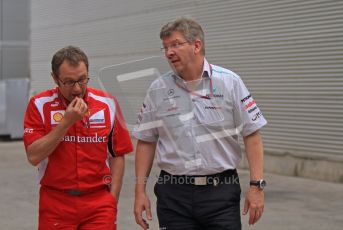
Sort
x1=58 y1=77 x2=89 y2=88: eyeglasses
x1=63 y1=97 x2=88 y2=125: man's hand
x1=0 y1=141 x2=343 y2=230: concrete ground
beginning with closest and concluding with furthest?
x1=63 y1=97 x2=88 y2=125: man's hand → x1=58 y1=77 x2=89 y2=88: eyeglasses → x1=0 y1=141 x2=343 y2=230: concrete ground

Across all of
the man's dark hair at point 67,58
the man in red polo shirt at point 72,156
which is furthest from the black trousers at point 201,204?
the man's dark hair at point 67,58

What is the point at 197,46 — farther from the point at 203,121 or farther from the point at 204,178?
the point at 204,178

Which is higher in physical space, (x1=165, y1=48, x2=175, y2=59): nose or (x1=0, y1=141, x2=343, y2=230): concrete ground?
(x1=165, y1=48, x2=175, y2=59): nose

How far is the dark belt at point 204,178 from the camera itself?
3.77 metres

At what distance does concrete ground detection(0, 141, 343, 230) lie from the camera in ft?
26.1

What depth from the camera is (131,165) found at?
14.0m

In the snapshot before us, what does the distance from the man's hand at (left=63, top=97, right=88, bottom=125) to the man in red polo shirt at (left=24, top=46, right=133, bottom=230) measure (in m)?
0.05

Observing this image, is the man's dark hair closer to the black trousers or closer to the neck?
the neck

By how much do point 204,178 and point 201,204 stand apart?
0.15m

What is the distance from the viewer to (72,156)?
12.5 feet

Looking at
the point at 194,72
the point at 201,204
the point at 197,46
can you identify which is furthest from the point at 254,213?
the point at 197,46

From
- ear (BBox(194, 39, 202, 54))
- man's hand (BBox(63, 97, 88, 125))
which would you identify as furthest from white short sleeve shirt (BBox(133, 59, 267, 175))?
man's hand (BBox(63, 97, 88, 125))

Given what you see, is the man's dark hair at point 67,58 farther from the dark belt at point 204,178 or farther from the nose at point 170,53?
the dark belt at point 204,178

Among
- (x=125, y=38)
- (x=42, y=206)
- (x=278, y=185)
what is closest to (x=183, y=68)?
(x=42, y=206)
